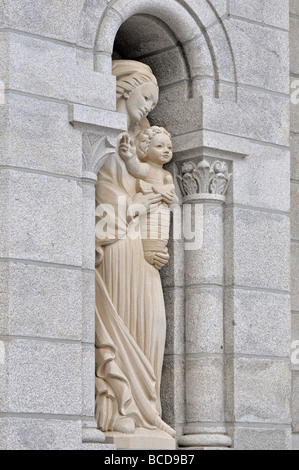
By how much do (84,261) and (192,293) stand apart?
1.34m

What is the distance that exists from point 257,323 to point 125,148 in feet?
6.15

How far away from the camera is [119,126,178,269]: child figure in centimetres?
1059

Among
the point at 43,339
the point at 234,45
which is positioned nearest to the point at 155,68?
the point at 234,45

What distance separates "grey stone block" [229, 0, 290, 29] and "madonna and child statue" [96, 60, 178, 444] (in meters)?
1.01

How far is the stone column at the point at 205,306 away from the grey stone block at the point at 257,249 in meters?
0.10

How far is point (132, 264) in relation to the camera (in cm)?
1049

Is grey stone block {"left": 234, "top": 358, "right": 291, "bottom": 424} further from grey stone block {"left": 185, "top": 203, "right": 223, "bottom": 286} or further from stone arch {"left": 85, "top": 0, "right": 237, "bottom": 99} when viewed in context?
stone arch {"left": 85, "top": 0, "right": 237, "bottom": 99}

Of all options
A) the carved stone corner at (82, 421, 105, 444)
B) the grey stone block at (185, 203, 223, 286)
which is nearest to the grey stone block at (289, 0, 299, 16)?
the grey stone block at (185, 203, 223, 286)

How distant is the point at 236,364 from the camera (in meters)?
10.7

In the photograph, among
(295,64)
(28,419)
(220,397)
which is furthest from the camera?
(295,64)

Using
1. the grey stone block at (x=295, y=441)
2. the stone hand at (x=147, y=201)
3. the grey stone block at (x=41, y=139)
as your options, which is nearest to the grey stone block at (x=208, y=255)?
the stone hand at (x=147, y=201)

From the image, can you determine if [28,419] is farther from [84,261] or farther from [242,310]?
[242,310]

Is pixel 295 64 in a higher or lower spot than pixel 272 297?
higher

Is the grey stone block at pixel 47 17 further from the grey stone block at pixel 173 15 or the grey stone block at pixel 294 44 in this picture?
the grey stone block at pixel 294 44
